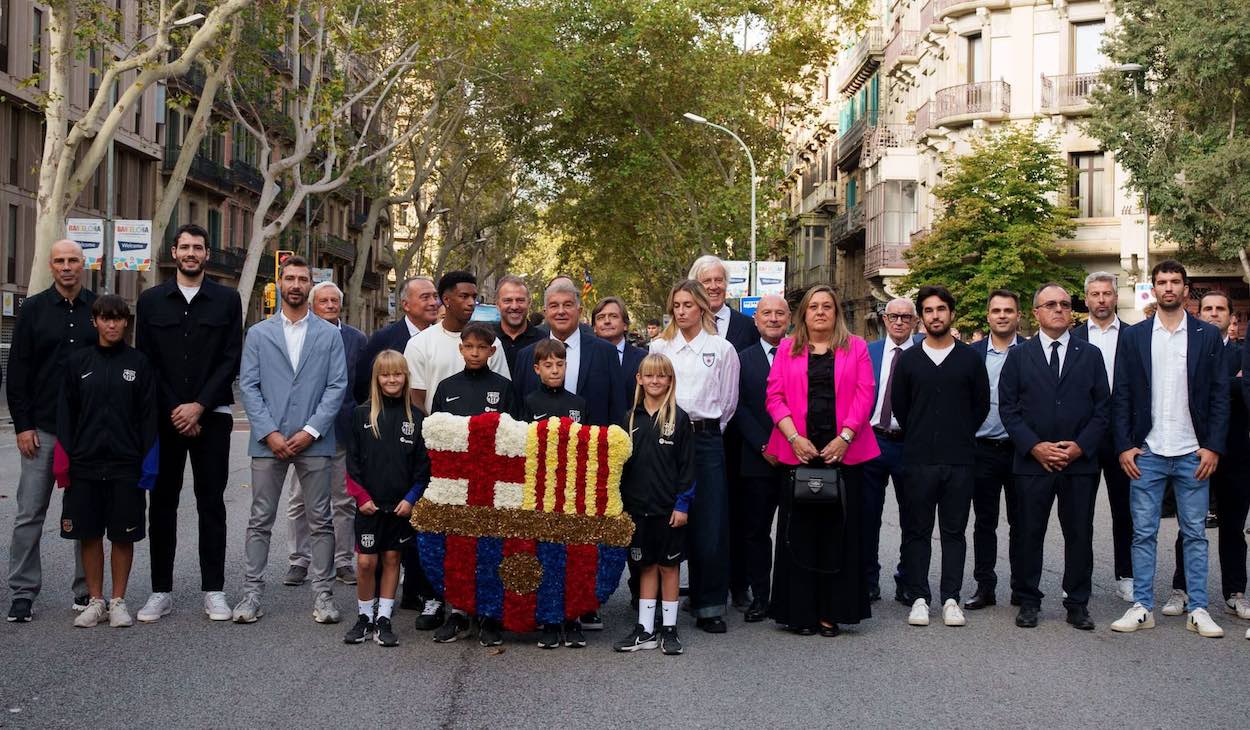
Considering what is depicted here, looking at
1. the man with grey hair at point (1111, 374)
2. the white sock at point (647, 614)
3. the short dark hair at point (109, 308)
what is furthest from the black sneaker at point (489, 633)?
the man with grey hair at point (1111, 374)

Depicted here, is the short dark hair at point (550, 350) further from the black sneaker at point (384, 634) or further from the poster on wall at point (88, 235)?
the poster on wall at point (88, 235)

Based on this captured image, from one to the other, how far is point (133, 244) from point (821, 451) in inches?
1002

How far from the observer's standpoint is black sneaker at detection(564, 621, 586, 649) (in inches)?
312

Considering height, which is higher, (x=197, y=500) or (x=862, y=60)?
(x=862, y=60)

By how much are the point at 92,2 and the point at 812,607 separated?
21458 millimetres

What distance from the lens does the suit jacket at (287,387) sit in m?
8.64

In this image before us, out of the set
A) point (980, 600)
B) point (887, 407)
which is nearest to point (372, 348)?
point (887, 407)

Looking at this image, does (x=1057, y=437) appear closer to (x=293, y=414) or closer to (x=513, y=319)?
(x=513, y=319)

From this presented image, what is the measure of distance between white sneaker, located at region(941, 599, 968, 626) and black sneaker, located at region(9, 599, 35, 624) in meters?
5.35

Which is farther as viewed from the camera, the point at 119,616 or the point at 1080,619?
the point at 1080,619

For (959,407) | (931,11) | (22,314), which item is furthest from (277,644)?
(931,11)

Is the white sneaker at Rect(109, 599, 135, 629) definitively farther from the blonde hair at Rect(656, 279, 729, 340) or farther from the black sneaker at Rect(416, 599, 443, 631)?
the blonde hair at Rect(656, 279, 729, 340)

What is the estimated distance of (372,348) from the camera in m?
9.98

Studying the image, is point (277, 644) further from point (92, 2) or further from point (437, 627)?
point (92, 2)
